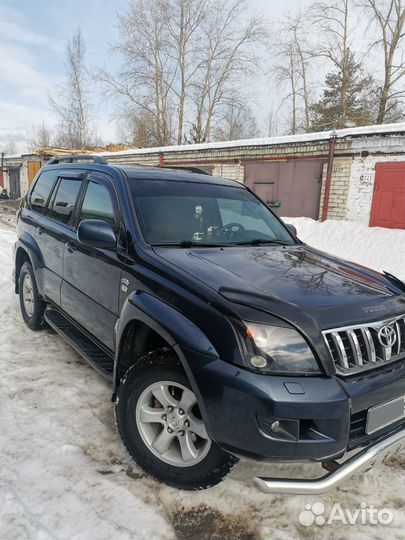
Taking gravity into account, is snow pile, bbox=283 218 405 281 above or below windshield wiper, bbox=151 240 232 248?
below

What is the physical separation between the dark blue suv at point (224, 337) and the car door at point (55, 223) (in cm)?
37

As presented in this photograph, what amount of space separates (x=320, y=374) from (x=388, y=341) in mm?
492

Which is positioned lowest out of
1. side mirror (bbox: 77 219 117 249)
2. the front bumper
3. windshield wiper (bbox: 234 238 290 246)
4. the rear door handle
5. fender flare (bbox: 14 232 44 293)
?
the front bumper

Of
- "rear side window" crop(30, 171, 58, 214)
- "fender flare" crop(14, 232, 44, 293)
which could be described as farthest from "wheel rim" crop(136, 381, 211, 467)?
"rear side window" crop(30, 171, 58, 214)

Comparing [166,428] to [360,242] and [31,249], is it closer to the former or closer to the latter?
[31,249]

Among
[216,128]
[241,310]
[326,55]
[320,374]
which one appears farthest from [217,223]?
[216,128]

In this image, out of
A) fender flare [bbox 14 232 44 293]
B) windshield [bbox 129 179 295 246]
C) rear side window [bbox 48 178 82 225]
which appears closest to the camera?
windshield [bbox 129 179 295 246]

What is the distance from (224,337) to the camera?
1.88 m

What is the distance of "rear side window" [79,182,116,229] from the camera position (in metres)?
3.01

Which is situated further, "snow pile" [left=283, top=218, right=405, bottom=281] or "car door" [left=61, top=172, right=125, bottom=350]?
"snow pile" [left=283, top=218, right=405, bottom=281]

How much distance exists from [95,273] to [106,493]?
5.03ft

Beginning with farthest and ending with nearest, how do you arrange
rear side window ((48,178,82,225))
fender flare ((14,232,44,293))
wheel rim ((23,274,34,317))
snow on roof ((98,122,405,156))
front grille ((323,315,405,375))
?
snow on roof ((98,122,405,156)) → wheel rim ((23,274,34,317)) → fender flare ((14,232,44,293)) → rear side window ((48,178,82,225)) → front grille ((323,315,405,375))

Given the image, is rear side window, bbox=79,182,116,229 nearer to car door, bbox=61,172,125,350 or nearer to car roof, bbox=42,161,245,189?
car door, bbox=61,172,125,350

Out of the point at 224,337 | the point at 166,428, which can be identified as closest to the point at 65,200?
the point at 166,428
